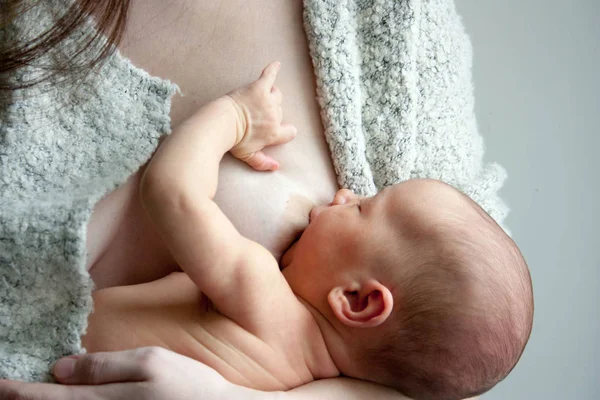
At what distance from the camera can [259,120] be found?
0.74m

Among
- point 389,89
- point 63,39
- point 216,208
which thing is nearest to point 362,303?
point 216,208

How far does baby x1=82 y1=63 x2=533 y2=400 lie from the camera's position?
65 centimetres

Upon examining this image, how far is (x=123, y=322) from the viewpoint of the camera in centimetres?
69

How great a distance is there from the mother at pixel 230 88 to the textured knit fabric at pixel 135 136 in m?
0.03

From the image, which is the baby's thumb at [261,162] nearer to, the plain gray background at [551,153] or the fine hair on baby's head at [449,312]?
the fine hair on baby's head at [449,312]

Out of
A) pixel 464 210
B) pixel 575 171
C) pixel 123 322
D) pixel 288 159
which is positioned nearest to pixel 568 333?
pixel 575 171

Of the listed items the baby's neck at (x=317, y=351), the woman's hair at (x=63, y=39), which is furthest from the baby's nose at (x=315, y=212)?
the woman's hair at (x=63, y=39)

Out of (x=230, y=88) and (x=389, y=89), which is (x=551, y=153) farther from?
(x=230, y=88)

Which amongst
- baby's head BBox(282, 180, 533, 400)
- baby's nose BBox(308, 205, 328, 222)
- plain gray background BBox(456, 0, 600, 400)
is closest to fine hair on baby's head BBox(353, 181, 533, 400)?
baby's head BBox(282, 180, 533, 400)

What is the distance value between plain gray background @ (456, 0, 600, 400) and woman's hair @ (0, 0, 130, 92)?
0.89 metres

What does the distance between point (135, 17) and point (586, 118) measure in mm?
1027

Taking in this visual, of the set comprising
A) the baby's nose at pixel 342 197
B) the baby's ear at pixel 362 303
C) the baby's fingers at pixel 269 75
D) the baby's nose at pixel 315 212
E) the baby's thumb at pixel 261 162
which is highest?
the baby's fingers at pixel 269 75

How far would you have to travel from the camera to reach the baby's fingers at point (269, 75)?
75cm

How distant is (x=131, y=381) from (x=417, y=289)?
328mm
